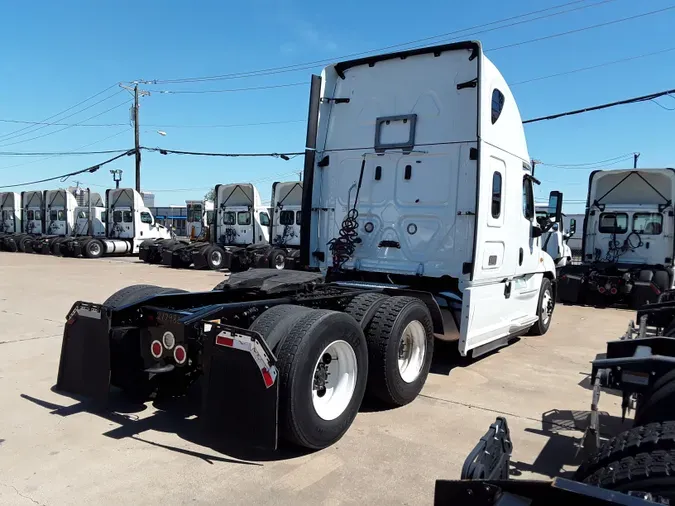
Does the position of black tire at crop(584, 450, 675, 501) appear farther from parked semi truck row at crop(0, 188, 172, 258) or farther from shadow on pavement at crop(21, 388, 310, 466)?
parked semi truck row at crop(0, 188, 172, 258)

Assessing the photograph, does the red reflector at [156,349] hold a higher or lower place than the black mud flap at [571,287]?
higher

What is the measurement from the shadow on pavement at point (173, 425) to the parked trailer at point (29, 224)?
96.2 ft

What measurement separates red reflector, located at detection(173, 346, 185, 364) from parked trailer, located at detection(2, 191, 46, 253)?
30.3m

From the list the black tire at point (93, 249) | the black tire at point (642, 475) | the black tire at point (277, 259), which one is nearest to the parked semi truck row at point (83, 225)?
the black tire at point (93, 249)

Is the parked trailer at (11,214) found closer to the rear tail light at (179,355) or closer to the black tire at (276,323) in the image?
the rear tail light at (179,355)

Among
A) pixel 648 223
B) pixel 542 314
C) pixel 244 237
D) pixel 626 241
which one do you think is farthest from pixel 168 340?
pixel 244 237

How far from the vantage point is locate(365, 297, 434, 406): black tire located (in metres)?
4.84

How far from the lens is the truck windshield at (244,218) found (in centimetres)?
2319

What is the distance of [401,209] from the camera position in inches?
255

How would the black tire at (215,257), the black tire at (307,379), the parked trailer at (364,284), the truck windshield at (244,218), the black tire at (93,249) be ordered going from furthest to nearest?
the black tire at (93,249) < the truck windshield at (244,218) < the black tire at (215,257) < the parked trailer at (364,284) < the black tire at (307,379)

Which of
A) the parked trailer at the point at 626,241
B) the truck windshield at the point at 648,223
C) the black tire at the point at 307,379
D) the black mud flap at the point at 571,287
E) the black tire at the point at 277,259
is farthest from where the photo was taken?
the black tire at the point at 277,259

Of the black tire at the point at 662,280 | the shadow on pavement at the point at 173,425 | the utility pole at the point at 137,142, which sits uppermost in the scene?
the utility pole at the point at 137,142

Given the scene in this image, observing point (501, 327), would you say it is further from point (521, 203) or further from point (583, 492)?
point (583, 492)

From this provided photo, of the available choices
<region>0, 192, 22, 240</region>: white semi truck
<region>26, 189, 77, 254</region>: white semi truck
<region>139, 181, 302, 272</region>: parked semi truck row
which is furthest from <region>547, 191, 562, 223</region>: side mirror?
<region>0, 192, 22, 240</region>: white semi truck
